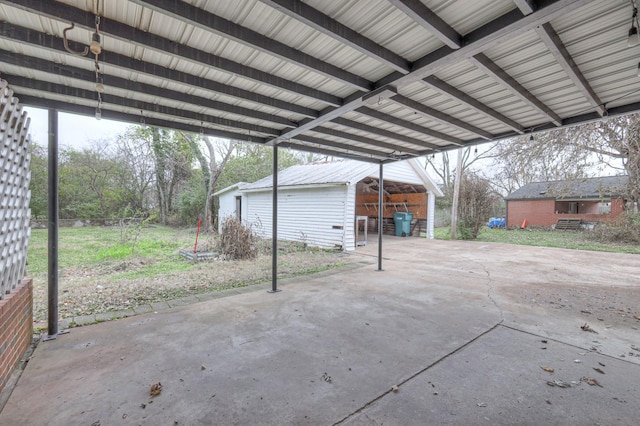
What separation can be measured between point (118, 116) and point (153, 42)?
1.66 meters

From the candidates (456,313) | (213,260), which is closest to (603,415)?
A: (456,313)

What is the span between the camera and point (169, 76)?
2.52m

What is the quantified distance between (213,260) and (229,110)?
4.87 meters

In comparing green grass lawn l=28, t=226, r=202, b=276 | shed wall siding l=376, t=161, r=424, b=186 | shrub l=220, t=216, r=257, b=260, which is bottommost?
green grass lawn l=28, t=226, r=202, b=276

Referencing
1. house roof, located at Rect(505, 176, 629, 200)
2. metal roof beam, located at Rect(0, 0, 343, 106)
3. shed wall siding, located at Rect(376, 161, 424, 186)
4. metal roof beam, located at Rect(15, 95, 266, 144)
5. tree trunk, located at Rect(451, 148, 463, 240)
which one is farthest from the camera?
tree trunk, located at Rect(451, 148, 463, 240)

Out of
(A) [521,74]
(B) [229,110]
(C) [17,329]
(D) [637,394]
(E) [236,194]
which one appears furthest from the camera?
(E) [236,194]

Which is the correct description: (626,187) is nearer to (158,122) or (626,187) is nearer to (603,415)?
(603,415)

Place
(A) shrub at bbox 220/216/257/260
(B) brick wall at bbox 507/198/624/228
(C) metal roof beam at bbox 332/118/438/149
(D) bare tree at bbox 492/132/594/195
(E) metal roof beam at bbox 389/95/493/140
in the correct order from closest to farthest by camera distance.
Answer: (E) metal roof beam at bbox 389/95/493/140 < (C) metal roof beam at bbox 332/118/438/149 < (A) shrub at bbox 220/216/257/260 < (D) bare tree at bbox 492/132/594/195 < (B) brick wall at bbox 507/198/624/228

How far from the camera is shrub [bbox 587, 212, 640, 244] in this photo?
10.6 meters

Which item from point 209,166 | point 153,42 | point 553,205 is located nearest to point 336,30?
point 153,42

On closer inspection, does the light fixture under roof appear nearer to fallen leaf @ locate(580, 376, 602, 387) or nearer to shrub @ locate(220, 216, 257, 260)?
fallen leaf @ locate(580, 376, 602, 387)

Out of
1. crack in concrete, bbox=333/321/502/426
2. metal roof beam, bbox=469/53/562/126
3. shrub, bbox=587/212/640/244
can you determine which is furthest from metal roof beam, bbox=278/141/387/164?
shrub, bbox=587/212/640/244

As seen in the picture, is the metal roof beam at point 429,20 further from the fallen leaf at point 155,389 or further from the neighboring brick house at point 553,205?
the neighboring brick house at point 553,205

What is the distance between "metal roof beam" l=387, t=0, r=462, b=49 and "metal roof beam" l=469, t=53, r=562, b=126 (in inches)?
17.2
